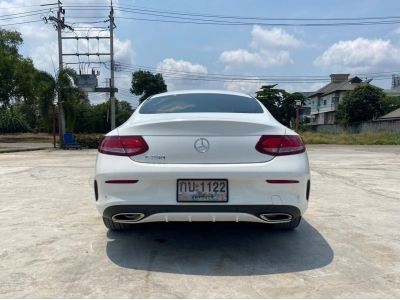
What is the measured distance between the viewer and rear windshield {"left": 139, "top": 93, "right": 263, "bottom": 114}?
420 centimetres

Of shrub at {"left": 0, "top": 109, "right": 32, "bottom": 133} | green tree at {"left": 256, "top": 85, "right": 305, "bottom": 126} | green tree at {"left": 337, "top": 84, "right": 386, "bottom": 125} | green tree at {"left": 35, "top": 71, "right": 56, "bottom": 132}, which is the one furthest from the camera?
green tree at {"left": 256, "top": 85, "right": 305, "bottom": 126}

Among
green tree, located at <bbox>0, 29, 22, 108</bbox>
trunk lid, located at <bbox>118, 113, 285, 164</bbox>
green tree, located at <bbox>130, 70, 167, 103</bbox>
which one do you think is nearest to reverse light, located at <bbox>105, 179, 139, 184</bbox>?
trunk lid, located at <bbox>118, 113, 285, 164</bbox>

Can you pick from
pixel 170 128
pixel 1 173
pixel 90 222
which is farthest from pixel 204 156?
pixel 1 173

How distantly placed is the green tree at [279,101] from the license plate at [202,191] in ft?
200

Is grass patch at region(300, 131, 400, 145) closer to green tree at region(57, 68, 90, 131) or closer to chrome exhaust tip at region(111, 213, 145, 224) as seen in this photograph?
green tree at region(57, 68, 90, 131)

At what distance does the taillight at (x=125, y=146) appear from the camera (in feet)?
11.7

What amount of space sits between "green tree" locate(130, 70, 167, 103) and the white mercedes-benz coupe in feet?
185

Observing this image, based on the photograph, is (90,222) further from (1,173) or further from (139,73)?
(139,73)

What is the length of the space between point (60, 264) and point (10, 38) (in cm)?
4866

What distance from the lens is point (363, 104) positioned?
50719 millimetres

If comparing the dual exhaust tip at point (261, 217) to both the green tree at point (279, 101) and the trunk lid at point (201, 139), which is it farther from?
the green tree at point (279, 101)


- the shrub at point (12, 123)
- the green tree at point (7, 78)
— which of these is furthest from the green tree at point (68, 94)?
the shrub at point (12, 123)

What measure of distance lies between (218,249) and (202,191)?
0.80 metres

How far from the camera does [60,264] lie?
3586mm
